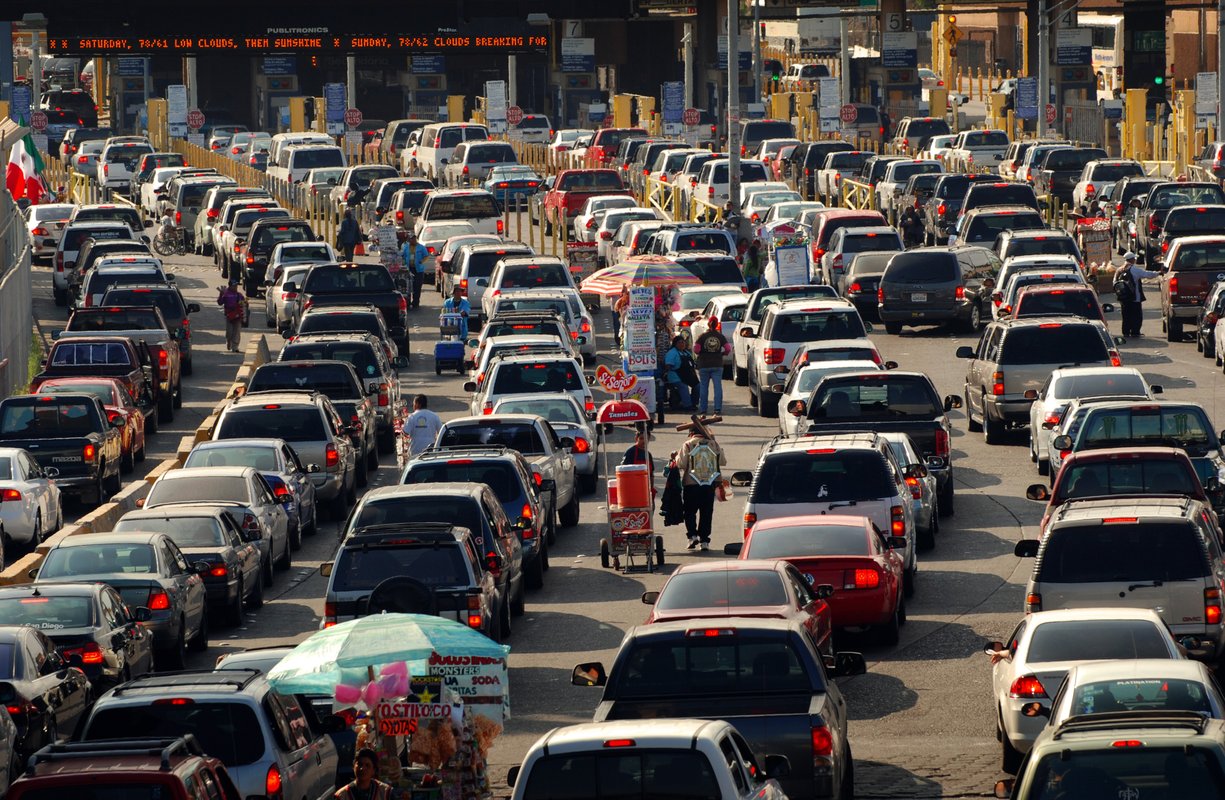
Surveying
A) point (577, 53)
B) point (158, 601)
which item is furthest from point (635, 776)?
point (577, 53)

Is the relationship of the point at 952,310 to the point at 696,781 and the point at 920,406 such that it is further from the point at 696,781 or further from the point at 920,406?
the point at 696,781

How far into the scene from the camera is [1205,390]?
38531 mm

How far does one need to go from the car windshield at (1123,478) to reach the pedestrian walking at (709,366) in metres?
14.0

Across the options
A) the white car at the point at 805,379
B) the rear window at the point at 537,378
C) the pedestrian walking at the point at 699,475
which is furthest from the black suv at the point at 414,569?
the rear window at the point at 537,378

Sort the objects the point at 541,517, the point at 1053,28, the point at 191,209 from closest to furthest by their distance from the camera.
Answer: the point at 541,517, the point at 191,209, the point at 1053,28

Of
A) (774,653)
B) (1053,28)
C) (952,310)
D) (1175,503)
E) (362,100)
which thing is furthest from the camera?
(362,100)

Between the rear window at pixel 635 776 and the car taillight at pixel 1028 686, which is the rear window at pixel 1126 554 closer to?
the car taillight at pixel 1028 686

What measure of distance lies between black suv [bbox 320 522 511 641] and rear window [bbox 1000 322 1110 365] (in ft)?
45.2

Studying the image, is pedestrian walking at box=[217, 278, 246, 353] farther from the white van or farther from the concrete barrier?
the white van

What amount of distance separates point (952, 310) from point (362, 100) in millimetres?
77479

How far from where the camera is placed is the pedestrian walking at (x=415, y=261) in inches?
2130

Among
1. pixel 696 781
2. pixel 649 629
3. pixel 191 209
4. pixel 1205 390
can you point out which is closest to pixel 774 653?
pixel 649 629

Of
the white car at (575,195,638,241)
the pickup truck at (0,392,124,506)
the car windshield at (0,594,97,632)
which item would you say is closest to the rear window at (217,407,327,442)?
the pickup truck at (0,392,124,506)

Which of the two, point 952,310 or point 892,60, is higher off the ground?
point 892,60
